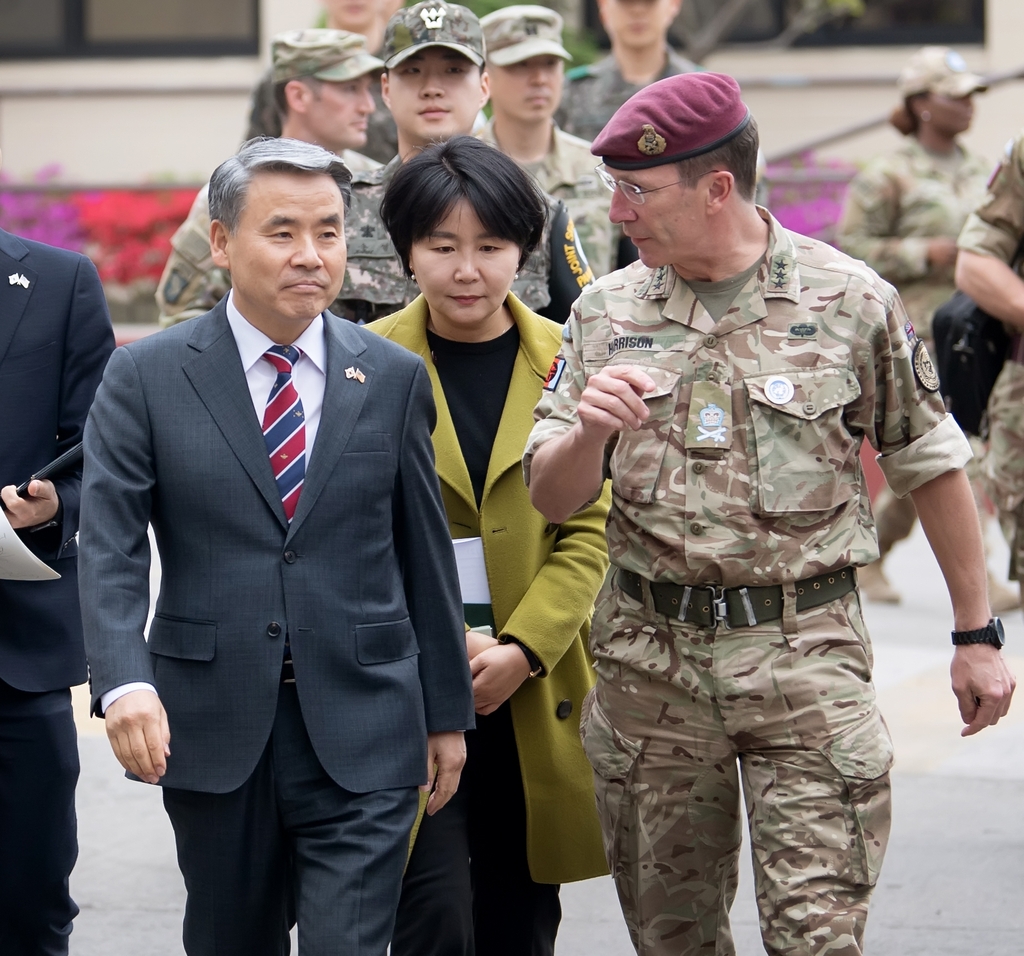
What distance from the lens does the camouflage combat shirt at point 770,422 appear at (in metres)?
3.45

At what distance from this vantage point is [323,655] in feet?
10.9

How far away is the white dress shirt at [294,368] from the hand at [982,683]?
130 centimetres

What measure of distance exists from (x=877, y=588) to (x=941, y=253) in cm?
166

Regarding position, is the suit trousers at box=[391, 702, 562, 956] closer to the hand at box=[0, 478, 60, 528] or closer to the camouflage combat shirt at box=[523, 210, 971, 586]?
the camouflage combat shirt at box=[523, 210, 971, 586]

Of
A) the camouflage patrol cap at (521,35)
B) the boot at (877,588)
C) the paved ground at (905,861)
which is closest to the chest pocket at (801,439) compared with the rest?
the paved ground at (905,861)

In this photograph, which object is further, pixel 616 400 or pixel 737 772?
pixel 737 772

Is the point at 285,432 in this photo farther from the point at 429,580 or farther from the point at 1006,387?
the point at 1006,387

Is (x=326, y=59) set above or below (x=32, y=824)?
above

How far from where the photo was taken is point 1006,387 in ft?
18.3

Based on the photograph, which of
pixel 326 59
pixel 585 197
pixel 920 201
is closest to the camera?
pixel 326 59

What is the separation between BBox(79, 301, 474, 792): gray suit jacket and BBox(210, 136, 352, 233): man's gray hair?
9.1 inches

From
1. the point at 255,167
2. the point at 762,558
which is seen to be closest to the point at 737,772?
the point at 762,558

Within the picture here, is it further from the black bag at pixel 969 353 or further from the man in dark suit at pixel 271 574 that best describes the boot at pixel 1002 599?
the man in dark suit at pixel 271 574

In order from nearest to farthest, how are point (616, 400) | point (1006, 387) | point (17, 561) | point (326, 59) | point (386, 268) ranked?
point (616, 400), point (17, 561), point (386, 268), point (1006, 387), point (326, 59)
